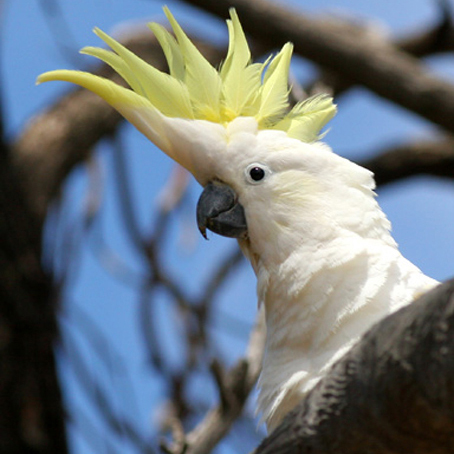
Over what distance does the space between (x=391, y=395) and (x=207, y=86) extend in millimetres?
1184

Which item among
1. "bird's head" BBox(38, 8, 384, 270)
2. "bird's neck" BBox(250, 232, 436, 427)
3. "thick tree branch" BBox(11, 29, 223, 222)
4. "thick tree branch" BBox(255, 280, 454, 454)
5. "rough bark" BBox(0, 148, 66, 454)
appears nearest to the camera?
"thick tree branch" BBox(255, 280, 454, 454)

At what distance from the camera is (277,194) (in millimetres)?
1978

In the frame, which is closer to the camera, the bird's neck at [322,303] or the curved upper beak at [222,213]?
the bird's neck at [322,303]

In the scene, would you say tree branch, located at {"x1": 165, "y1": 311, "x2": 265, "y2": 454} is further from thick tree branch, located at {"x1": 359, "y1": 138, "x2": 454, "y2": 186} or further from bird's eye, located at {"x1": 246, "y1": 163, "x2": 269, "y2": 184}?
thick tree branch, located at {"x1": 359, "y1": 138, "x2": 454, "y2": 186}

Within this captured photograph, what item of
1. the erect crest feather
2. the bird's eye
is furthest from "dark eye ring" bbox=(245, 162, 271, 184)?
the erect crest feather

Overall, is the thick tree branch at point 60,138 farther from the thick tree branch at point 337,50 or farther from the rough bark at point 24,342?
the thick tree branch at point 337,50

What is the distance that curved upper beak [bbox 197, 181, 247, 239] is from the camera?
2.00 m

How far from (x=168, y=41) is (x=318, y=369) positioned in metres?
0.91

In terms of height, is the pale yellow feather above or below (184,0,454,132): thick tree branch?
below

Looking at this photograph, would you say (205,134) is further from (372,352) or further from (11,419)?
(11,419)

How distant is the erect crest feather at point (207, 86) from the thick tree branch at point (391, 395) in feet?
3.46

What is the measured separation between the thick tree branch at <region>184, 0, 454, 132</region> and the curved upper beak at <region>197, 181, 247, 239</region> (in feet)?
4.59

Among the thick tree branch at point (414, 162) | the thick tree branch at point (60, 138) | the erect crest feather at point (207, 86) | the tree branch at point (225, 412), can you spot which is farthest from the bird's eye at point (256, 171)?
the thick tree branch at point (414, 162)

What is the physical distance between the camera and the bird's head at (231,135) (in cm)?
197
